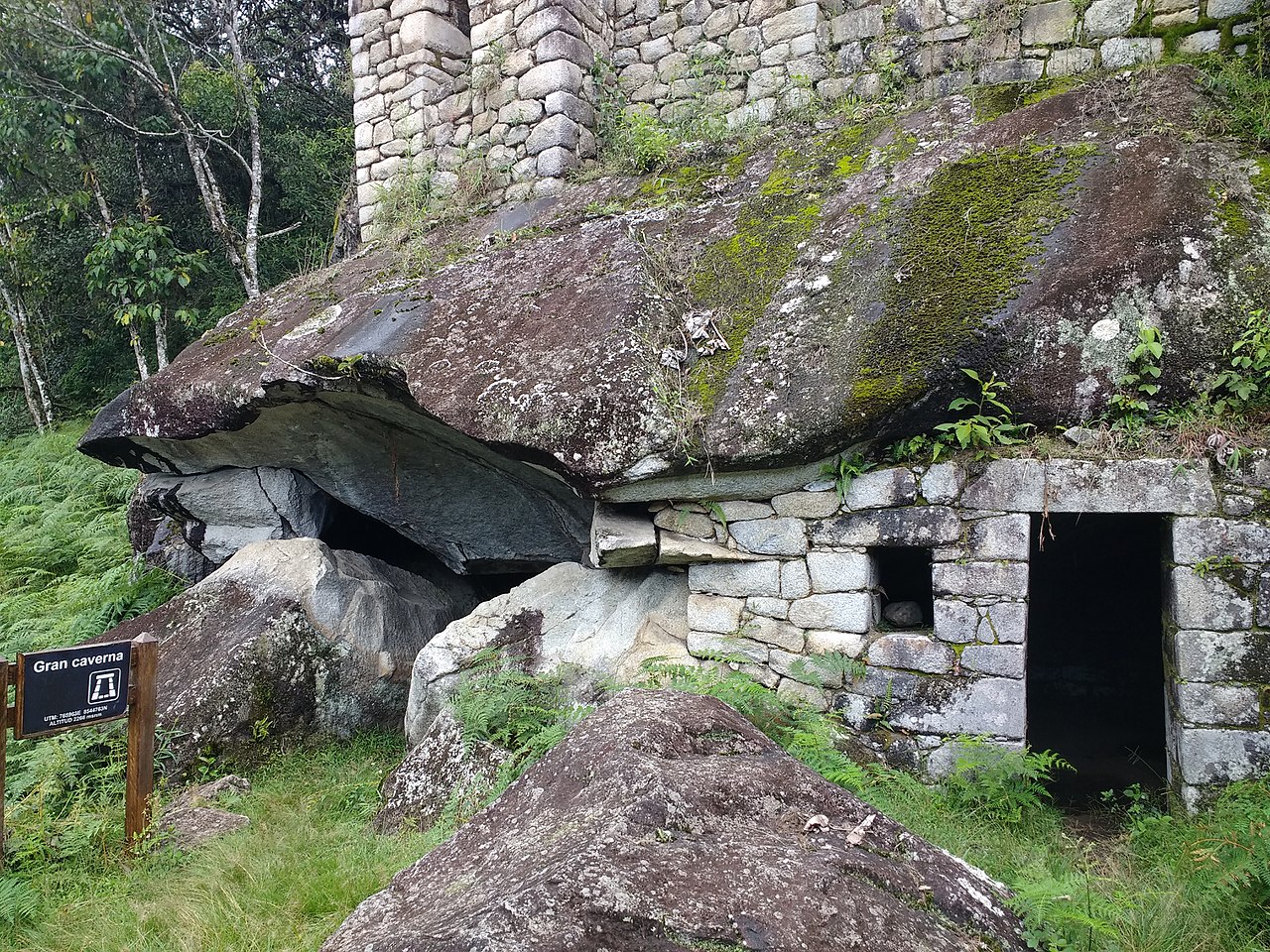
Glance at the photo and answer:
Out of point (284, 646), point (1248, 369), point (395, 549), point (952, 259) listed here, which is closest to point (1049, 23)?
point (952, 259)

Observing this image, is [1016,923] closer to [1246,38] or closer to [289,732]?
[289,732]

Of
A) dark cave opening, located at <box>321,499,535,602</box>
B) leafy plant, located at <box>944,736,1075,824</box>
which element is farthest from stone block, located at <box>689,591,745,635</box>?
dark cave opening, located at <box>321,499,535,602</box>

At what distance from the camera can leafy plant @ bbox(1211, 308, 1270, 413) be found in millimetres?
4199

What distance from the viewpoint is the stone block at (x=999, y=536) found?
442 centimetres

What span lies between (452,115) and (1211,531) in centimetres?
720

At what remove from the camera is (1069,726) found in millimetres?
7004

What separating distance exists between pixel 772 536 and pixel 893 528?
655 mm

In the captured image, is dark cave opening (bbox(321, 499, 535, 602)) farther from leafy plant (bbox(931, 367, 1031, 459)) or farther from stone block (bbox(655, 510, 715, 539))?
leafy plant (bbox(931, 367, 1031, 459))

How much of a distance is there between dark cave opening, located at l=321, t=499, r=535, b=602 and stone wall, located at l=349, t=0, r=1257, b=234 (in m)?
2.99

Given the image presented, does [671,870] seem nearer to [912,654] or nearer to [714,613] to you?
[912,654]

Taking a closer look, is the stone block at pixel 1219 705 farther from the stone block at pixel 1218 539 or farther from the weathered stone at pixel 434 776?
the weathered stone at pixel 434 776

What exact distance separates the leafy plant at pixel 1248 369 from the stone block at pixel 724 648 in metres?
2.56

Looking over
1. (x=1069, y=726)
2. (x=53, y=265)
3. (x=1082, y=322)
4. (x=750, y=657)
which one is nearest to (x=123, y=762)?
(x=750, y=657)

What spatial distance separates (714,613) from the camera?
5.11 meters
